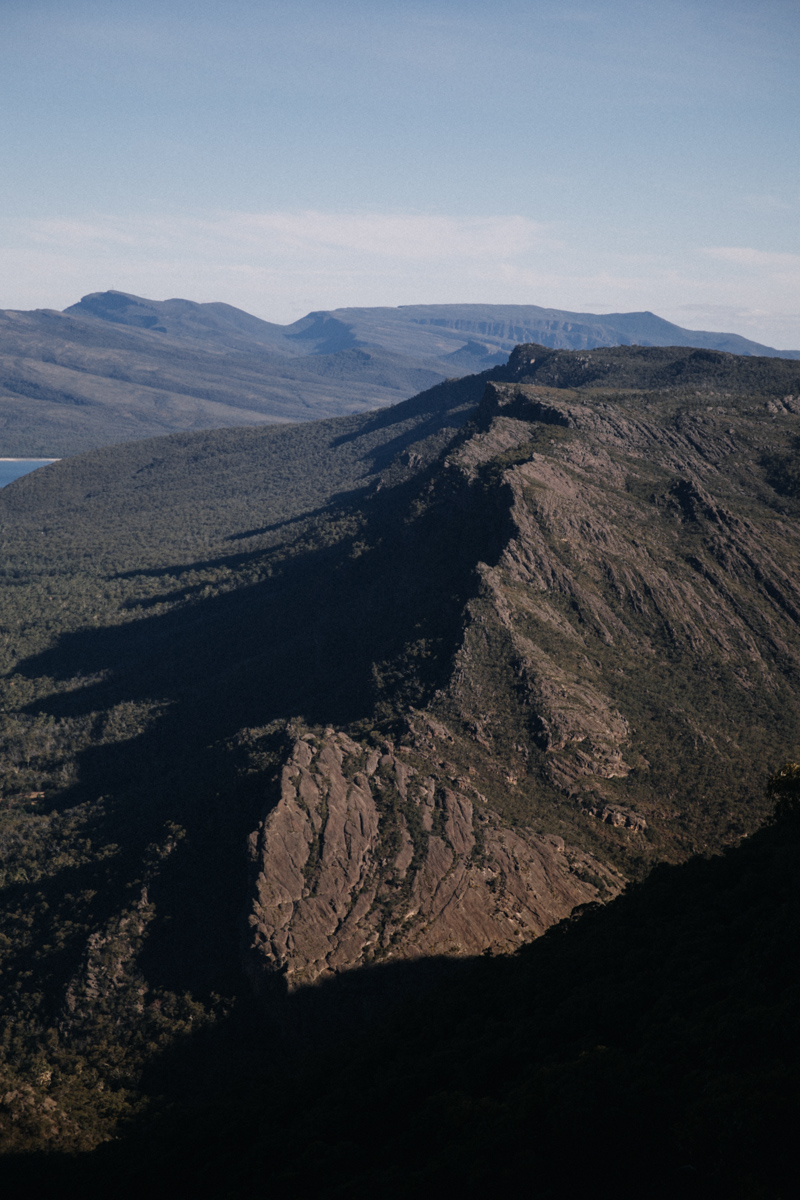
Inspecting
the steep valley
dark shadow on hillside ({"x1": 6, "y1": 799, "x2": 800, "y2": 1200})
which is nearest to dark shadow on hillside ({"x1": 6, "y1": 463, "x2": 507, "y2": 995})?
the steep valley

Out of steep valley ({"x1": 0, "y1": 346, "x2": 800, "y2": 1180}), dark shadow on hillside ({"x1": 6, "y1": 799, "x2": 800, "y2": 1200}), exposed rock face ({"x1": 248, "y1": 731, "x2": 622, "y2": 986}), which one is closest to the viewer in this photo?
dark shadow on hillside ({"x1": 6, "y1": 799, "x2": 800, "y2": 1200})

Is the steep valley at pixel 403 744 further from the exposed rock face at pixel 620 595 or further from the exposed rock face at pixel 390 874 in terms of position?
the exposed rock face at pixel 620 595

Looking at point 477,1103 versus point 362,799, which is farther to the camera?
point 362,799

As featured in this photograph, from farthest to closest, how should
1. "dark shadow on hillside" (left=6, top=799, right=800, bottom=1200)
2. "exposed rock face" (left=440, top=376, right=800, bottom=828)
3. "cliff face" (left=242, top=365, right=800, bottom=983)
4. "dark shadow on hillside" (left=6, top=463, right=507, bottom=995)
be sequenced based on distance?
"exposed rock face" (left=440, top=376, right=800, bottom=828) → "dark shadow on hillside" (left=6, top=463, right=507, bottom=995) → "cliff face" (left=242, top=365, right=800, bottom=983) → "dark shadow on hillside" (left=6, top=799, right=800, bottom=1200)

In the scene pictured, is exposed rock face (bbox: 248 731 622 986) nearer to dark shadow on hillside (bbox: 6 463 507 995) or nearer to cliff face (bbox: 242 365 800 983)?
cliff face (bbox: 242 365 800 983)

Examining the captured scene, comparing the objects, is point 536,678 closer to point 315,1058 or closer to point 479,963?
point 479,963

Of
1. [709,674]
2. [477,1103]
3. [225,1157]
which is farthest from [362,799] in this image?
[709,674]

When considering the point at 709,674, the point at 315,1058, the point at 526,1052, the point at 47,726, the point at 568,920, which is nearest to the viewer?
the point at 526,1052

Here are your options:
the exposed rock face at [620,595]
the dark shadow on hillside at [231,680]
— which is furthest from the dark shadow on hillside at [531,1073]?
the exposed rock face at [620,595]
